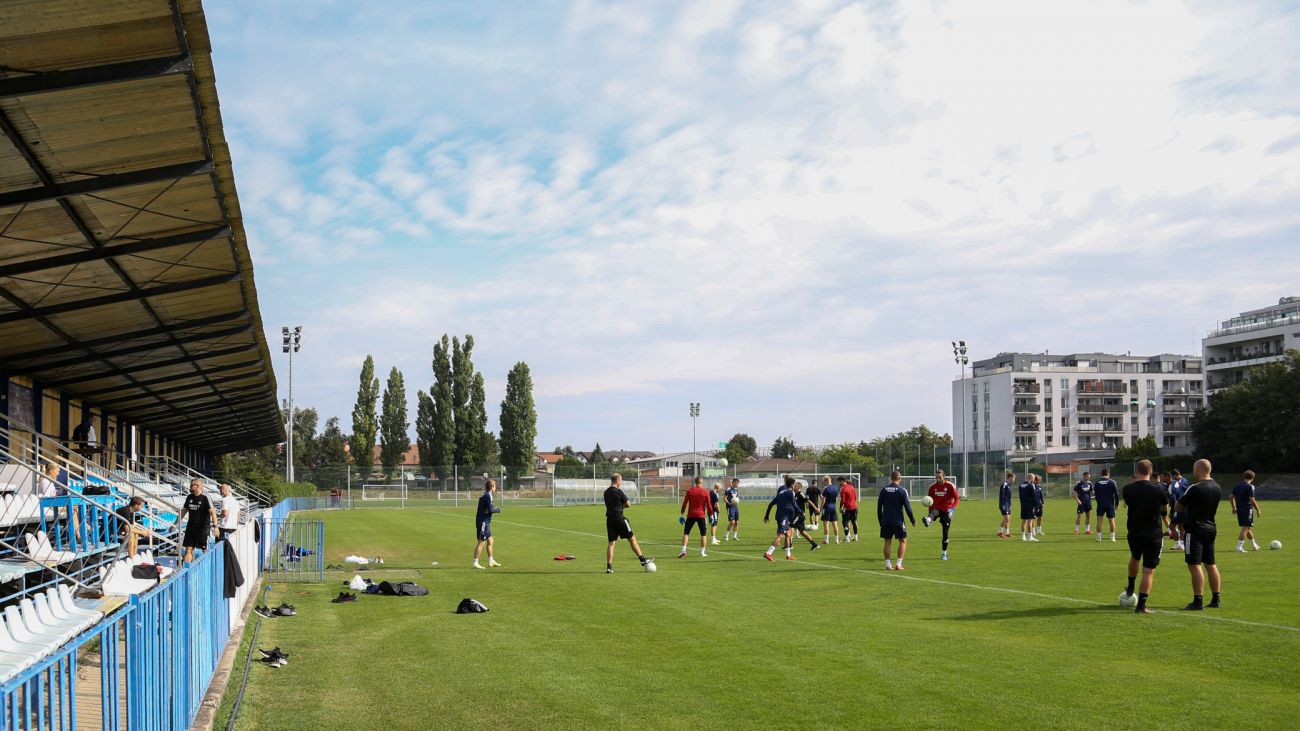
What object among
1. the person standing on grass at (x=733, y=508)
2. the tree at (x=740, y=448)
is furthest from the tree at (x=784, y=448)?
the person standing on grass at (x=733, y=508)

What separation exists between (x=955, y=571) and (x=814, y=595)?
14.6 feet

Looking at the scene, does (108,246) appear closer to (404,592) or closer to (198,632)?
(404,592)

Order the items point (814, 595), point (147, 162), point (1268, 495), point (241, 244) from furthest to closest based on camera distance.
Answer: point (1268, 495) → point (241, 244) → point (814, 595) → point (147, 162)

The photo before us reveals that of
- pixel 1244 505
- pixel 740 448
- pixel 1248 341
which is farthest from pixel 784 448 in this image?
pixel 1244 505

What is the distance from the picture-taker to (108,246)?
50.8 ft

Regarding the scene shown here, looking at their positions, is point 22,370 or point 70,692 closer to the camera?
point 70,692

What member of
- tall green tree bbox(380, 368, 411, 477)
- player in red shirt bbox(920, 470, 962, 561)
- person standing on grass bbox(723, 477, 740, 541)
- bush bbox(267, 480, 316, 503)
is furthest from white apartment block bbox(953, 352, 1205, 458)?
player in red shirt bbox(920, 470, 962, 561)

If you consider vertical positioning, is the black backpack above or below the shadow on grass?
below

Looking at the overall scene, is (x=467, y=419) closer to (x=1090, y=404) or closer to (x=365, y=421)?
(x=365, y=421)

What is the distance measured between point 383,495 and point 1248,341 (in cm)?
8778

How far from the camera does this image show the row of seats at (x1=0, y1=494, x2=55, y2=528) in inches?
610

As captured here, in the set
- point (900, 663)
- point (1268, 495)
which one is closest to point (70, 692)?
point (900, 663)

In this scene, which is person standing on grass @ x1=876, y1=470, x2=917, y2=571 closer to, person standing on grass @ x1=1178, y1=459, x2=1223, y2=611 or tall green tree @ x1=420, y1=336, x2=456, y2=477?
person standing on grass @ x1=1178, y1=459, x2=1223, y2=611

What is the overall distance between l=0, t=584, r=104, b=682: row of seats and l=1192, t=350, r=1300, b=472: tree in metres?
77.0
